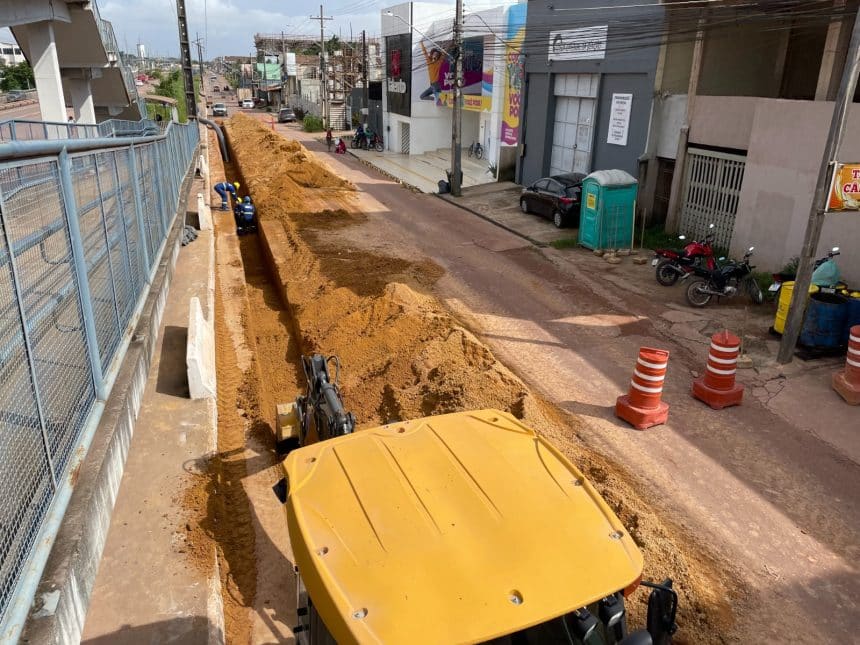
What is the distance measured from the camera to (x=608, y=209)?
675 inches

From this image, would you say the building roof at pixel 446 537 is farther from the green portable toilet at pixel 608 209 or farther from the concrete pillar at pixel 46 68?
the concrete pillar at pixel 46 68

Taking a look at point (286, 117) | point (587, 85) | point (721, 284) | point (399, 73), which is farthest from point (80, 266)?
point (286, 117)

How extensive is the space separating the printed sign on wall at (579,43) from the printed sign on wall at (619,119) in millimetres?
1723

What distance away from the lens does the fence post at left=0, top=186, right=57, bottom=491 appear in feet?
11.3

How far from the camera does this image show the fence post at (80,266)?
4766mm

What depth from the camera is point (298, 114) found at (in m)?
72.9

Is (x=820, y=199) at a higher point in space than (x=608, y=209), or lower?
higher

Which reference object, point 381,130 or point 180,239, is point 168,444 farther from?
point 381,130

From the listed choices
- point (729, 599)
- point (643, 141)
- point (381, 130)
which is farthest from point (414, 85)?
point (729, 599)

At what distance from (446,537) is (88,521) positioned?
263 cm

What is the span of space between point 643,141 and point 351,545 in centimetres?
1859

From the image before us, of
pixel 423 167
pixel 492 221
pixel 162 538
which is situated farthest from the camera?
pixel 423 167

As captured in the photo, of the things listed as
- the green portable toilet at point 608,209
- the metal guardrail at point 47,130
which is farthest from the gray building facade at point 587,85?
the metal guardrail at point 47,130

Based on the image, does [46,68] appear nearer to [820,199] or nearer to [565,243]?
[565,243]
